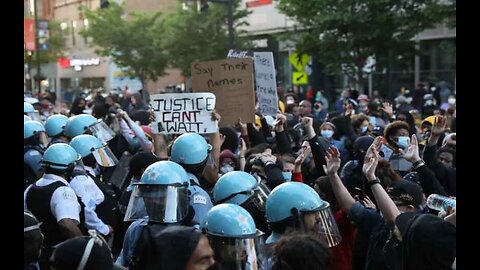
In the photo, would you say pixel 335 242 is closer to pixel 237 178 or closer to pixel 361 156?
pixel 237 178

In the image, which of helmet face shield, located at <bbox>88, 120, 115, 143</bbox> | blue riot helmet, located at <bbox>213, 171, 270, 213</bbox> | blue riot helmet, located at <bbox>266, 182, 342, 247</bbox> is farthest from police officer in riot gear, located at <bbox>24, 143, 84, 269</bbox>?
helmet face shield, located at <bbox>88, 120, 115, 143</bbox>

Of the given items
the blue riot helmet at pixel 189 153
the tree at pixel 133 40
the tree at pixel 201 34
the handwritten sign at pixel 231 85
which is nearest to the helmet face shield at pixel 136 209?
the blue riot helmet at pixel 189 153

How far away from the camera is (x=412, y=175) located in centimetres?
625

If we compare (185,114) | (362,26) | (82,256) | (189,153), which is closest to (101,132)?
(185,114)

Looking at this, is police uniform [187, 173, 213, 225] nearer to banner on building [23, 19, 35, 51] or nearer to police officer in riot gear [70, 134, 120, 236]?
police officer in riot gear [70, 134, 120, 236]

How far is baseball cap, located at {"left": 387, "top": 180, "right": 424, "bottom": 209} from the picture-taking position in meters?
4.83

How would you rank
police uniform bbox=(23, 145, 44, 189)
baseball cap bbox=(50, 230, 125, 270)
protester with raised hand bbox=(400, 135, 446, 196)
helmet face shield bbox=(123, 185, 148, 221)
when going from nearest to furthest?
baseball cap bbox=(50, 230, 125, 270) → helmet face shield bbox=(123, 185, 148, 221) → protester with raised hand bbox=(400, 135, 446, 196) → police uniform bbox=(23, 145, 44, 189)

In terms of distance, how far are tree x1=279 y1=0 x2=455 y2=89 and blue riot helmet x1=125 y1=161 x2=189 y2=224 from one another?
19.1 meters

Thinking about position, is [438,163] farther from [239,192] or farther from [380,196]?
[239,192]

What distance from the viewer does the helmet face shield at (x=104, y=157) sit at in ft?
23.9

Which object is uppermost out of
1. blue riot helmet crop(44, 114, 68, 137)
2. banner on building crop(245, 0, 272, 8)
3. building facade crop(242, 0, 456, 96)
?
banner on building crop(245, 0, 272, 8)

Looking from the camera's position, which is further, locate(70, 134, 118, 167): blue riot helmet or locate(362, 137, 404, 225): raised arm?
locate(70, 134, 118, 167): blue riot helmet

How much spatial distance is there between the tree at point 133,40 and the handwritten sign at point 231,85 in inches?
1166

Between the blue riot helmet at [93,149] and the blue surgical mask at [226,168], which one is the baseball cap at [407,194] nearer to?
→ the blue surgical mask at [226,168]
